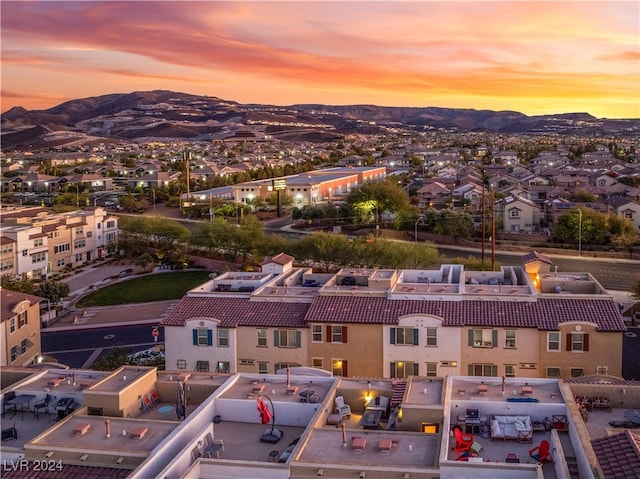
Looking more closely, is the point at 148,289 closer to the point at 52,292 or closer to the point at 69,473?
the point at 52,292

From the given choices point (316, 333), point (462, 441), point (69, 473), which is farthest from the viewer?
point (316, 333)

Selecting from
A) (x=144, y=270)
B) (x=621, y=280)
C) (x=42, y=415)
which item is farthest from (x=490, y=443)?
(x=144, y=270)

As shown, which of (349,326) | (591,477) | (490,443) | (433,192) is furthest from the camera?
(433,192)

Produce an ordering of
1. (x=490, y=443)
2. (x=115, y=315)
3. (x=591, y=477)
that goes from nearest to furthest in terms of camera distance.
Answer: (x=591, y=477) < (x=490, y=443) < (x=115, y=315)

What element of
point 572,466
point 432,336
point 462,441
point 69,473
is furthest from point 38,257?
point 572,466

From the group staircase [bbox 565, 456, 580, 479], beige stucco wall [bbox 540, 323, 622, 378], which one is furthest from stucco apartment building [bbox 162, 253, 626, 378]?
staircase [bbox 565, 456, 580, 479]

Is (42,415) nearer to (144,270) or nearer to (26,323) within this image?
(26,323)
